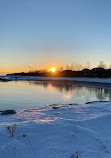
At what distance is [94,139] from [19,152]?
230cm

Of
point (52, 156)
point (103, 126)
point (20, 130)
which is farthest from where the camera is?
point (103, 126)

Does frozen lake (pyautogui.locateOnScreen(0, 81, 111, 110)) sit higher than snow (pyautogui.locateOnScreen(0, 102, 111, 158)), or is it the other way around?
snow (pyautogui.locateOnScreen(0, 102, 111, 158))

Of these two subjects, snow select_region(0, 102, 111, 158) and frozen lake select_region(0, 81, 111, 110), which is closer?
snow select_region(0, 102, 111, 158)

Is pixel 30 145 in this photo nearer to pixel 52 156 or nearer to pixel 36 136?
pixel 36 136

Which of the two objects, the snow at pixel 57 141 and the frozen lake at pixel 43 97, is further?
the frozen lake at pixel 43 97

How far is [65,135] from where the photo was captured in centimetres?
416

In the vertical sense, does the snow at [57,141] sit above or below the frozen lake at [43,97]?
above

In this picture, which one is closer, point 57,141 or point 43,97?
point 57,141

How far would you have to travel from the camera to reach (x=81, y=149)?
3398 millimetres

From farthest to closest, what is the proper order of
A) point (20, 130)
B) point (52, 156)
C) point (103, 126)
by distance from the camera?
point (103, 126) → point (20, 130) → point (52, 156)

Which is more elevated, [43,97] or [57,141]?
[57,141]

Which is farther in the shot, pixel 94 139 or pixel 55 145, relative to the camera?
pixel 94 139

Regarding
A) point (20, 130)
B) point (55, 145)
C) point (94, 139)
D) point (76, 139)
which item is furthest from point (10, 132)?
point (94, 139)

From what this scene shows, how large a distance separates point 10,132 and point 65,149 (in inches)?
75.3
